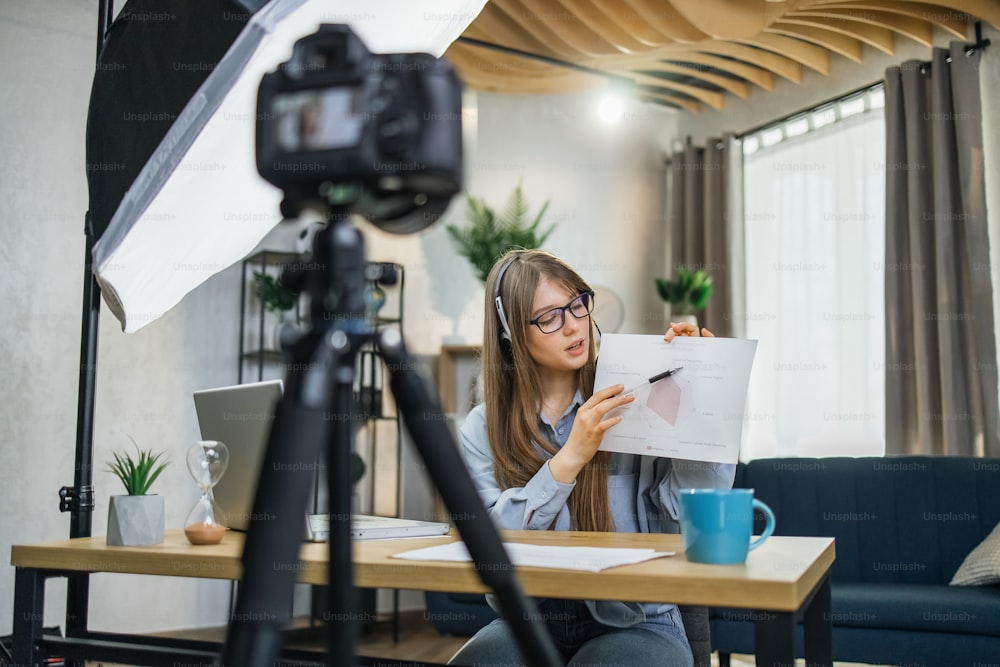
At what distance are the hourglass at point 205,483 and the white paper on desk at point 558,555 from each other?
39 cm

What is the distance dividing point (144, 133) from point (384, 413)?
10.2 ft

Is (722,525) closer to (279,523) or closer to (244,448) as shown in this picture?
(279,523)

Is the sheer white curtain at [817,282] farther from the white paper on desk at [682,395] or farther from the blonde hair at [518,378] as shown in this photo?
Answer: the white paper on desk at [682,395]

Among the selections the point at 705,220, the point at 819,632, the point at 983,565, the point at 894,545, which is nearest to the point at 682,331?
the point at 819,632

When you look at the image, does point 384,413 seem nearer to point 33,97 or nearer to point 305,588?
point 305,588

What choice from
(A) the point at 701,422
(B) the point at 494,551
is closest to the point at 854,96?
(A) the point at 701,422

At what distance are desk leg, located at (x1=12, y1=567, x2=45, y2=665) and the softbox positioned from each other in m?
0.49

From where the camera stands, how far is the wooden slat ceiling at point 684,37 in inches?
154

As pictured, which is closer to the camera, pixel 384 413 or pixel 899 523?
pixel 899 523

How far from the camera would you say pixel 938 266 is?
12.8ft

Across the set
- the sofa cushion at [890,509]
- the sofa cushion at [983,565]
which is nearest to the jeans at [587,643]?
the sofa cushion at [983,565]

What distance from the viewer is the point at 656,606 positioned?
57.2 inches

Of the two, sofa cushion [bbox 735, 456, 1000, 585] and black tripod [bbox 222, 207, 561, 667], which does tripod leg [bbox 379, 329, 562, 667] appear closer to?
black tripod [bbox 222, 207, 561, 667]

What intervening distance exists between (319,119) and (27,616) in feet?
3.51
